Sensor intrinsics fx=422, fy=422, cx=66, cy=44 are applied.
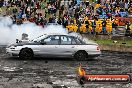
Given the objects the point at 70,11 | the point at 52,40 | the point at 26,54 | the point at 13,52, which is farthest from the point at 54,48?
the point at 70,11

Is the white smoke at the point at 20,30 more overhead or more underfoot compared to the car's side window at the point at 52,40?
more underfoot

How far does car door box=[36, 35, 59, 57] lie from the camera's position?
66.4 feet

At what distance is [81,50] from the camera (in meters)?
20.8

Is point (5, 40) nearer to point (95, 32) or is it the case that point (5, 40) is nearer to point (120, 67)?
point (95, 32)

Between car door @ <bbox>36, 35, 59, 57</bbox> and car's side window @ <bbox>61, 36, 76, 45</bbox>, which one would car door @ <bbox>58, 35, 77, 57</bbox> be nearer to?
car's side window @ <bbox>61, 36, 76, 45</bbox>

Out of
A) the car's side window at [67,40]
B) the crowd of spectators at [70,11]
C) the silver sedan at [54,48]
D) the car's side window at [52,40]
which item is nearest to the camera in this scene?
the silver sedan at [54,48]

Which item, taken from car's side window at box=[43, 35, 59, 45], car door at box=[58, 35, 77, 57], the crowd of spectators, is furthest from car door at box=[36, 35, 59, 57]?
the crowd of spectators

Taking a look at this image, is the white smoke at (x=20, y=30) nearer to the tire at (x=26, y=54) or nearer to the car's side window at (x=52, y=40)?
the car's side window at (x=52, y=40)

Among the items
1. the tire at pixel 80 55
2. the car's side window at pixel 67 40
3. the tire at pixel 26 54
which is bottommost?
the tire at pixel 80 55

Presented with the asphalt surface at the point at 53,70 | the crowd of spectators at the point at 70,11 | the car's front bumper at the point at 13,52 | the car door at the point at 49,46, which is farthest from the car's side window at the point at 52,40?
the crowd of spectators at the point at 70,11

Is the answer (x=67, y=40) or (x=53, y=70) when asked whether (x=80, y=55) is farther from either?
(x=53, y=70)

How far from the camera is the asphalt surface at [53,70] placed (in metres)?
13.8

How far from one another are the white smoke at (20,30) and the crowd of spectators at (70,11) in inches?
41.2

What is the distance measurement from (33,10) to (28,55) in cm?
1664
